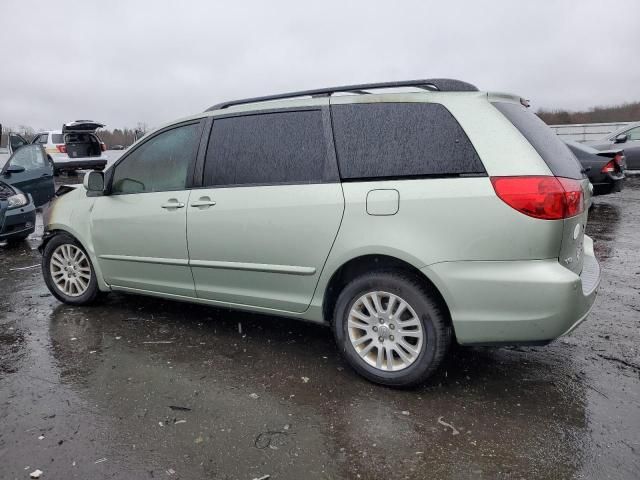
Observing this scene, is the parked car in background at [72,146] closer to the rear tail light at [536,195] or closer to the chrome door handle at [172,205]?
the chrome door handle at [172,205]

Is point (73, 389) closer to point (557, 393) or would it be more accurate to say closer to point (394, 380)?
point (394, 380)

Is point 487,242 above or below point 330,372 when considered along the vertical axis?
above

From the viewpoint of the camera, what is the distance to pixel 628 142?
44.7 feet

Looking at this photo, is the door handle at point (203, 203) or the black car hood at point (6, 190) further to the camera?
the black car hood at point (6, 190)

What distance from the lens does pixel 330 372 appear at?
10.7 ft

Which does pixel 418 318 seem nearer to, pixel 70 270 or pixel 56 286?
pixel 70 270

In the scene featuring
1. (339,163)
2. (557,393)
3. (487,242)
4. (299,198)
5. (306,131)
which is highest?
(306,131)

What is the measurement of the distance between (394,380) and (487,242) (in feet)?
3.28

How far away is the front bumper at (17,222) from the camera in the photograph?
23.6 feet

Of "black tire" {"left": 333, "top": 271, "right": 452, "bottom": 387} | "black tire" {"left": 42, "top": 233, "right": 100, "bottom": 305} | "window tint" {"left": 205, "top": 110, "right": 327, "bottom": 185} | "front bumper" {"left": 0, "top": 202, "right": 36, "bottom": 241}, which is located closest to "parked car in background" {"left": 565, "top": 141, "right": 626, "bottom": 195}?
"window tint" {"left": 205, "top": 110, "right": 327, "bottom": 185}

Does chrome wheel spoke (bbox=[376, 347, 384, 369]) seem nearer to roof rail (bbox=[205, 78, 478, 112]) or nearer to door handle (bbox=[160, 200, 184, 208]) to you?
roof rail (bbox=[205, 78, 478, 112])

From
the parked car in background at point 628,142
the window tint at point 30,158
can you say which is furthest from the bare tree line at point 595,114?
the window tint at point 30,158

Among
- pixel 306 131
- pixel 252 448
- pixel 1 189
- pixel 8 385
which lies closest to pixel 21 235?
pixel 1 189

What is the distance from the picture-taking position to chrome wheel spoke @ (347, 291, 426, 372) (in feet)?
9.63
